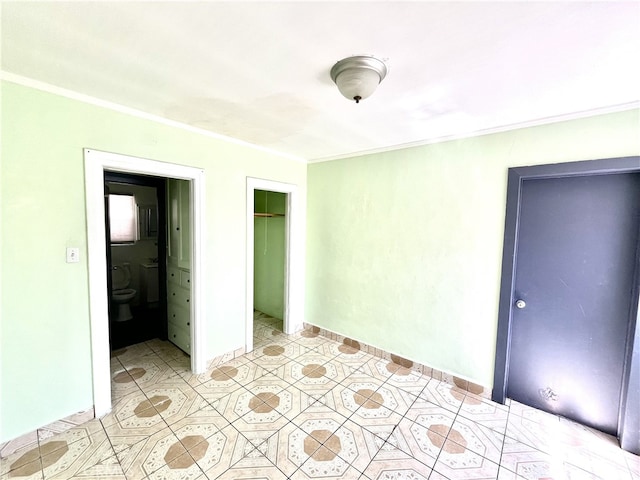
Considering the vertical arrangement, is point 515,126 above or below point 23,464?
above

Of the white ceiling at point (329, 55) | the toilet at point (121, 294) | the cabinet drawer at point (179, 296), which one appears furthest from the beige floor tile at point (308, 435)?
the white ceiling at point (329, 55)

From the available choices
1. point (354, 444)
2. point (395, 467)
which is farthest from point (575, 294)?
point (354, 444)

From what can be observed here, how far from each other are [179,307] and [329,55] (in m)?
2.89

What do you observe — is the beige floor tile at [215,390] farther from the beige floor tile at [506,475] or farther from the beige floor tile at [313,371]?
the beige floor tile at [506,475]

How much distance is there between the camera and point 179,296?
2969 mm

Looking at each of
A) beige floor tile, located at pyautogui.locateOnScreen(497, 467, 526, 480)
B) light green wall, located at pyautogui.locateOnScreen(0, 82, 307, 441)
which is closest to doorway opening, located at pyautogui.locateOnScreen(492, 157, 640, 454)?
beige floor tile, located at pyautogui.locateOnScreen(497, 467, 526, 480)

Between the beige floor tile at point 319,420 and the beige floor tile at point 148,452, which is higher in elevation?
the beige floor tile at point 148,452

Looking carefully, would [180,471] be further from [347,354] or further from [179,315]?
[347,354]

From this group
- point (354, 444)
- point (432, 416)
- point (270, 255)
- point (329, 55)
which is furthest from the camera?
point (270, 255)

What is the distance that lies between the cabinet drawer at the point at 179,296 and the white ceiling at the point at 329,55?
5.98 feet

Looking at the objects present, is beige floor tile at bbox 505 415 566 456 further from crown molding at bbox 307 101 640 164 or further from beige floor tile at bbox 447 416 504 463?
crown molding at bbox 307 101 640 164

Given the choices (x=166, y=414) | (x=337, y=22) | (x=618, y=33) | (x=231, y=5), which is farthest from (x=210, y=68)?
(x=166, y=414)

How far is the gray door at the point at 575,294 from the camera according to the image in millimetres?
1845

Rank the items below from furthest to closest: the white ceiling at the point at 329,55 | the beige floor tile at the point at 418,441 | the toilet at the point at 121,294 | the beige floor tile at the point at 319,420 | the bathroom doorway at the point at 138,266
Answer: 1. the toilet at the point at 121,294
2. the bathroom doorway at the point at 138,266
3. the beige floor tile at the point at 319,420
4. the beige floor tile at the point at 418,441
5. the white ceiling at the point at 329,55
